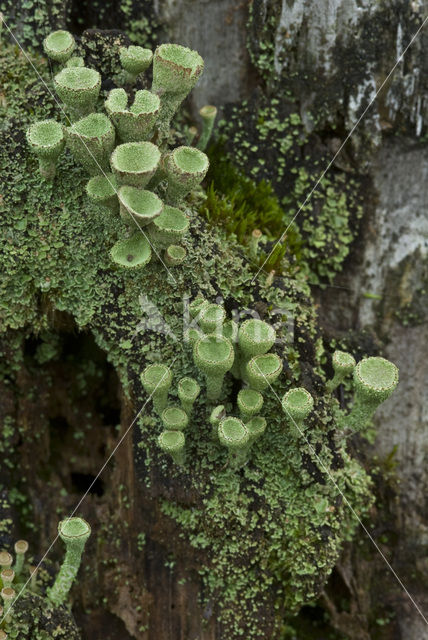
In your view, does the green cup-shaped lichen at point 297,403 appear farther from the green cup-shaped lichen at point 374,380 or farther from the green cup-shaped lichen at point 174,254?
the green cup-shaped lichen at point 174,254

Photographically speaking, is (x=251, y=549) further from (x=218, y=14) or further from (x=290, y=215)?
(x=218, y=14)

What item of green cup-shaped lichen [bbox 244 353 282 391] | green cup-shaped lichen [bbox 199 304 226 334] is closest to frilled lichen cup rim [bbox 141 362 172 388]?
green cup-shaped lichen [bbox 199 304 226 334]

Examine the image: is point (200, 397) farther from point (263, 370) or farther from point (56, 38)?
point (56, 38)

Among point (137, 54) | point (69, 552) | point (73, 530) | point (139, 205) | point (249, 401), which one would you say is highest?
point (137, 54)

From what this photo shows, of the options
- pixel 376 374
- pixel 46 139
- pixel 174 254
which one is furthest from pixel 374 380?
pixel 46 139

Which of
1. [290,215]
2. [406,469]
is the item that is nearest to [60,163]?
[290,215]

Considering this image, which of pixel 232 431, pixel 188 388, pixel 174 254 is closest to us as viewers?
pixel 232 431

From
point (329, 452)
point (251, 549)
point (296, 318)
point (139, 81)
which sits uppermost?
point (139, 81)
